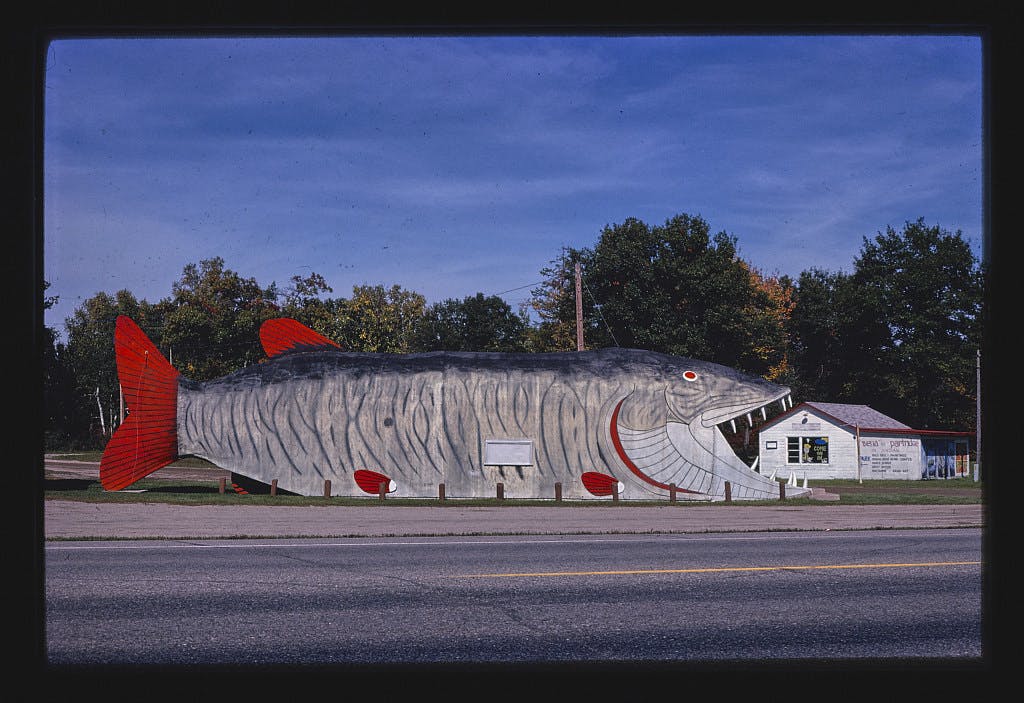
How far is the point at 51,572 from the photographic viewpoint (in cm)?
840

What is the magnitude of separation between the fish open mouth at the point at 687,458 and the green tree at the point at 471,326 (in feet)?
121

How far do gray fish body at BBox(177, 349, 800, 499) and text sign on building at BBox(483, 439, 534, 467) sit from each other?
0.12 ft

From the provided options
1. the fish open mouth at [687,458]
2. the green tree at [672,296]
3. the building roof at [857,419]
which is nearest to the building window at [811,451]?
the building roof at [857,419]

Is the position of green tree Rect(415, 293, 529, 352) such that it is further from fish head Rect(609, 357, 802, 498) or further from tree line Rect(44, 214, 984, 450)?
fish head Rect(609, 357, 802, 498)

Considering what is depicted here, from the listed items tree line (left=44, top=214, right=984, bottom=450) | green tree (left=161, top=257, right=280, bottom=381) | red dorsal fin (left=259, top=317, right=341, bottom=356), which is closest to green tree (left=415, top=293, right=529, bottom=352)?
tree line (left=44, top=214, right=984, bottom=450)

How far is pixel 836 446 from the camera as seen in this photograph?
1576 inches

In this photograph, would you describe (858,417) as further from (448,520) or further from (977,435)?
(448,520)

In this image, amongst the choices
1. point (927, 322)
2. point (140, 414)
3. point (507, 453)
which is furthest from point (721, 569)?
point (927, 322)

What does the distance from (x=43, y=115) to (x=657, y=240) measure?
144 feet

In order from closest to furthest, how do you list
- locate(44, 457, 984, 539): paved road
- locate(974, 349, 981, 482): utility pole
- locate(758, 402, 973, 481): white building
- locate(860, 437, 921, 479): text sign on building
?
locate(44, 457, 984, 539): paved road < locate(758, 402, 973, 481): white building < locate(860, 437, 921, 479): text sign on building < locate(974, 349, 981, 482): utility pole

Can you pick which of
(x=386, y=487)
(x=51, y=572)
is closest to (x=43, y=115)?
(x=51, y=572)

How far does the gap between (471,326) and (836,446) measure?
2772 centimetres

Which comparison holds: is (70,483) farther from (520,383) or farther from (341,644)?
(341,644)

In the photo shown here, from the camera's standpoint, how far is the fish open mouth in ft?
73.8
